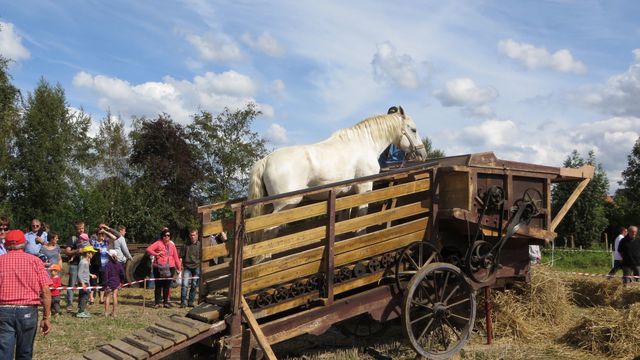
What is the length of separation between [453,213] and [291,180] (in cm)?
192

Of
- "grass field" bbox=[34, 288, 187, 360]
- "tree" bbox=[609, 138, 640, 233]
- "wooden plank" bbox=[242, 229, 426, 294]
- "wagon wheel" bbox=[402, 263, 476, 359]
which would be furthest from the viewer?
"tree" bbox=[609, 138, 640, 233]

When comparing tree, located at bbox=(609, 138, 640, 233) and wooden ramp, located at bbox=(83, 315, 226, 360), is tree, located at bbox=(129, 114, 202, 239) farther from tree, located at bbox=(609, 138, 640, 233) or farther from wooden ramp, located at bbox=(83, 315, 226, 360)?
tree, located at bbox=(609, 138, 640, 233)

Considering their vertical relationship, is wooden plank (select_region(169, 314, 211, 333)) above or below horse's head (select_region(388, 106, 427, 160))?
below

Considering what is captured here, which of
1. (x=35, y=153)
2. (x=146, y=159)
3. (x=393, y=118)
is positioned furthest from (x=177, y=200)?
(x=393, y=118)

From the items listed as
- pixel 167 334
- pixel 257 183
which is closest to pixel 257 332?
pixel 167 334

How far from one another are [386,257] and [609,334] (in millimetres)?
3136

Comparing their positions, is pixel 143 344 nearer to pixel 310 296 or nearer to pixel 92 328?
pixel 310 296

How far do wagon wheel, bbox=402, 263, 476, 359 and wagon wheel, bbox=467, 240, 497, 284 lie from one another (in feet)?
0.86

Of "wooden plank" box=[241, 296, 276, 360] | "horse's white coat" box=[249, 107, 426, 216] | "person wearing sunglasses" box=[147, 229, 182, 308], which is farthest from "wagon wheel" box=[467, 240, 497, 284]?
"person wearing sunglasses" box=[147, 229, 182, 308]

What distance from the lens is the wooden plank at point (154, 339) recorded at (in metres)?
5.08

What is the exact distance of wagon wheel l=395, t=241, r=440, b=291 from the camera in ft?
20.2

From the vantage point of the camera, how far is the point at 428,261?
20.4 feet

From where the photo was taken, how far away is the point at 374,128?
7.46 m

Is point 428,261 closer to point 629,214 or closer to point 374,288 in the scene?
point 374,288
